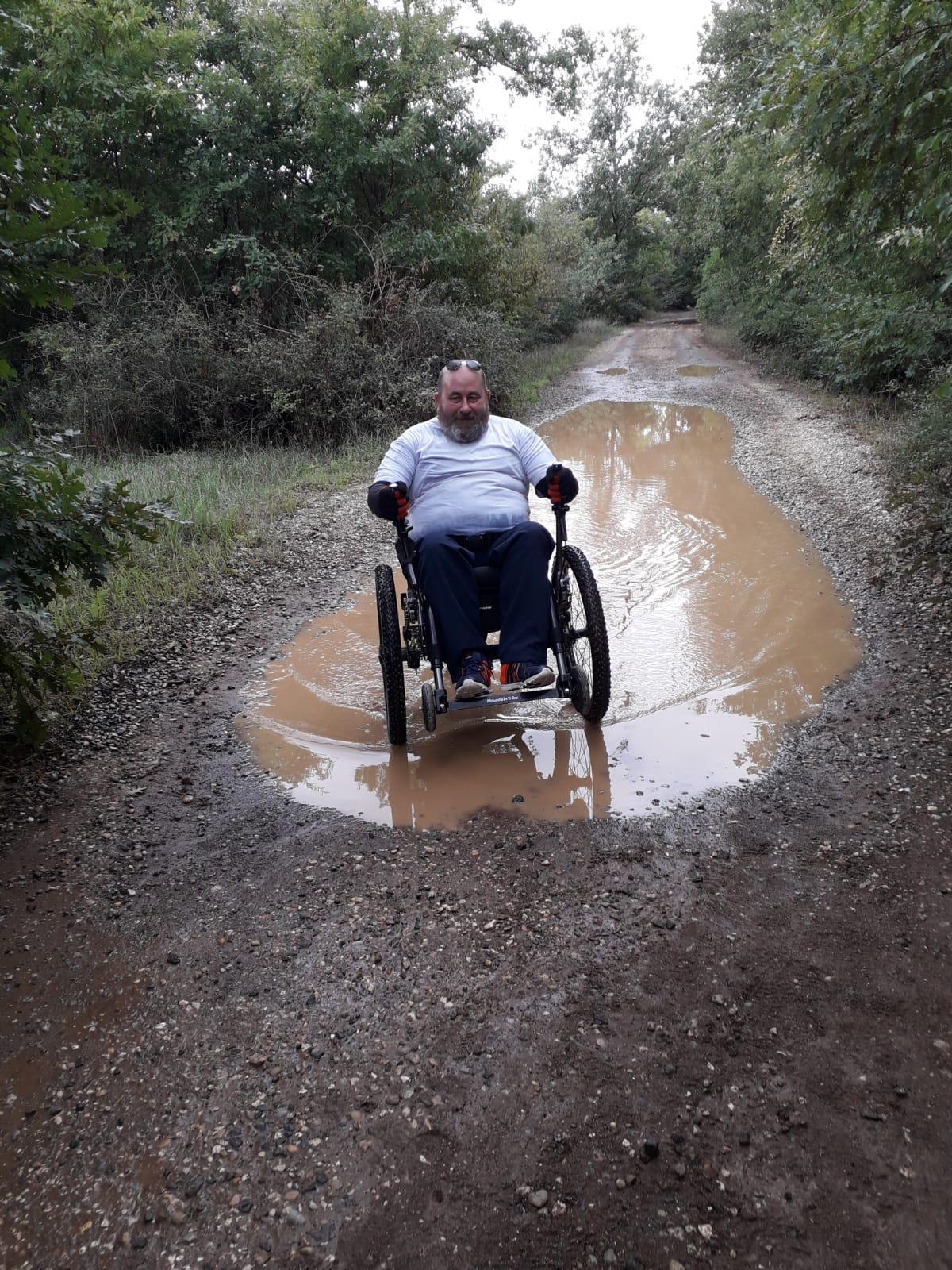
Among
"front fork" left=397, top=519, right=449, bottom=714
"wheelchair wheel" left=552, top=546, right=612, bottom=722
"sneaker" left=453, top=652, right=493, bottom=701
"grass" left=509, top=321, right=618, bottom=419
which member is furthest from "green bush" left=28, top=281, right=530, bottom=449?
"sneaker" left=453, top=652, right=493, bottom=701

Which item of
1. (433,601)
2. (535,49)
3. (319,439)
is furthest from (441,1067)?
(535,49)

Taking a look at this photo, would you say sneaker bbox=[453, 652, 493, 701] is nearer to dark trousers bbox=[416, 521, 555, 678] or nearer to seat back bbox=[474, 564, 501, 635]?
dark trousers bbox=[416, 521, 555, 678]

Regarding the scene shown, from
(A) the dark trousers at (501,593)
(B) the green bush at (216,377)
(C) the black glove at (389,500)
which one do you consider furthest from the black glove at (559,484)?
(B) the green bush at (216,377)

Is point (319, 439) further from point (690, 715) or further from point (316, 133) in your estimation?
point (690, 715)

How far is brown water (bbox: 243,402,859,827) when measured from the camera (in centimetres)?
334

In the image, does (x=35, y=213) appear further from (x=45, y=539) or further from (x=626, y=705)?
(x=626, y=705)

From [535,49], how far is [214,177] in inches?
369

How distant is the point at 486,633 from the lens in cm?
364

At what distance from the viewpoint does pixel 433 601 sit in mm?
3523

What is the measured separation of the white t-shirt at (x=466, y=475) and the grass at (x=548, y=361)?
9361 mm

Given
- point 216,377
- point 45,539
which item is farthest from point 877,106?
point 216,377

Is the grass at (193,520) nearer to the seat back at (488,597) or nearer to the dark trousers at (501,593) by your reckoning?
the dark trousers at (501,593)

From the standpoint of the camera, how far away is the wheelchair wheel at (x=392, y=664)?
11.3 feet

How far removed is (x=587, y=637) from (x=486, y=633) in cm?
46
